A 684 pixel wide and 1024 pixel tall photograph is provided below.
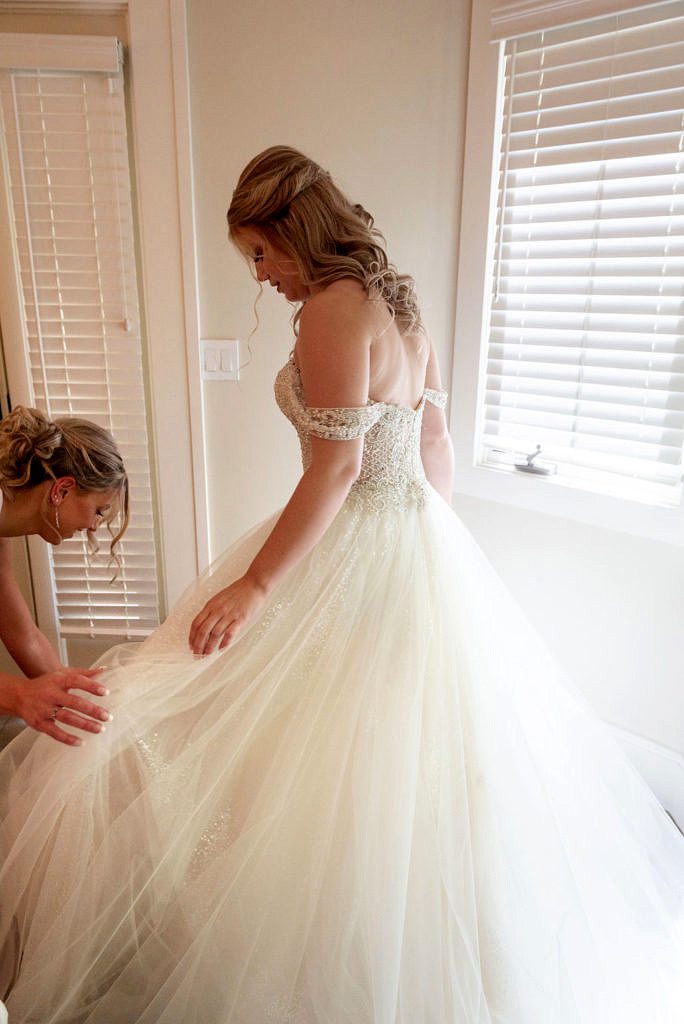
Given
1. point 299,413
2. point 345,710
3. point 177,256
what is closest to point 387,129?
point 177,256

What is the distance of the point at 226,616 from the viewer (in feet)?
4.09

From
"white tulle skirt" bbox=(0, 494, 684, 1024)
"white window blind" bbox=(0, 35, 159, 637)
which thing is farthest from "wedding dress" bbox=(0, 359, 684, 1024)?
"white window blind" bbox=(0, 35, 159, 637)

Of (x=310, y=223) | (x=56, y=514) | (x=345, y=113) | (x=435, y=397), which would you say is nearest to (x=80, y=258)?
(x=345, y=113)

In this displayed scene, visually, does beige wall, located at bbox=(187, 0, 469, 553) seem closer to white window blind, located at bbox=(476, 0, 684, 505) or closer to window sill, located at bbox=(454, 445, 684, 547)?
white window blind, located at bbox=(476, 0, 684, 505)

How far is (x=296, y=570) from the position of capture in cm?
140

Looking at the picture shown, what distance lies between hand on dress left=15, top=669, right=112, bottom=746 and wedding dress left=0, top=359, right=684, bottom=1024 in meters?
0.03

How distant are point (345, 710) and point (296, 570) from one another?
0.29m

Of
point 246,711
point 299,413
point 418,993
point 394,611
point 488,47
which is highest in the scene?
point 488,47

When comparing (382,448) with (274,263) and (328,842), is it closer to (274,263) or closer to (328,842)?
(274,263)

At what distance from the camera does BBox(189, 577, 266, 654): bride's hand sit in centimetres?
125

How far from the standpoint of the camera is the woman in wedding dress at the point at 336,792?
1.11m

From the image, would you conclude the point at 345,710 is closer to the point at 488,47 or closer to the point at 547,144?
the point at 547,144

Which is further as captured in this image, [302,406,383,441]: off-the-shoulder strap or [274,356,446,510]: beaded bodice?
[274,356,446,510]: beaded bodice

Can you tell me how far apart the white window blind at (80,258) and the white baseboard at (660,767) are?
4.86 ft
